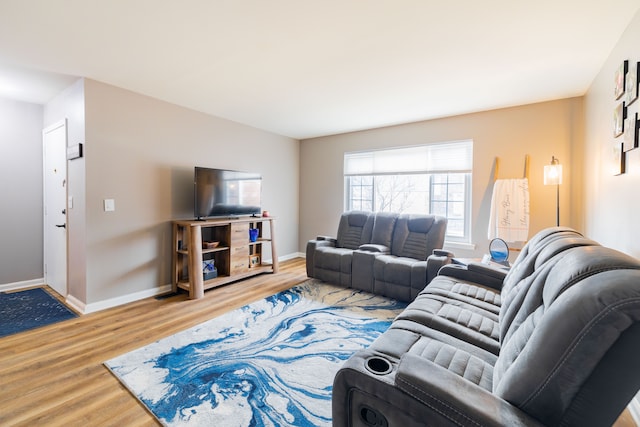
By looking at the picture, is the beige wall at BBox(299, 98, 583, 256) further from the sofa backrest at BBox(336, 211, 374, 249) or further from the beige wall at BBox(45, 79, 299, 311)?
the beige wall at BBox(45, 79, 299, 311)

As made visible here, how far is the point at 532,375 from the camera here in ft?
2.77

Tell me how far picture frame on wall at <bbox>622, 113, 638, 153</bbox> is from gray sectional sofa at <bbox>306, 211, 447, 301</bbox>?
68.0 inches

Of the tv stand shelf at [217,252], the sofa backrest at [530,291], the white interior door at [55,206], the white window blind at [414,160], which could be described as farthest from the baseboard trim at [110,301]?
the sofa backrest at [530,291]

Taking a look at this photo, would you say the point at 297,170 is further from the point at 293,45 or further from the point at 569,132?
the point at 569,132

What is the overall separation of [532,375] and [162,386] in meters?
2.07

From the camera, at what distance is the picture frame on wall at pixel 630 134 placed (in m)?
1.75

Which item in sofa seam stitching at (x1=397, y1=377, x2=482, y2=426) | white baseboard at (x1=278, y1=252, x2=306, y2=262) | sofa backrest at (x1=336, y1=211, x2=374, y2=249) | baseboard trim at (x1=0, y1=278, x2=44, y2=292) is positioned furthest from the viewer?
white baseboard at (x1=278, y1=252, x2=306, y2=262)

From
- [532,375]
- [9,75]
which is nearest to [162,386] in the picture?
[532,375]

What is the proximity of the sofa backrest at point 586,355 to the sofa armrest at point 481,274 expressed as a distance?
1.59m

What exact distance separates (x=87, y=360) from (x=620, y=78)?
446cm

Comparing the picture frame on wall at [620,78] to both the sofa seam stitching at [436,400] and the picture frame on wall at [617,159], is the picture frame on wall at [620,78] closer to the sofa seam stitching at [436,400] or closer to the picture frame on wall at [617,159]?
the picture frame on wall at [617,159]

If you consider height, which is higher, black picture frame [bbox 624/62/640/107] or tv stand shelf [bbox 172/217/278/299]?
black picture frame [bbox 624/62/640/107]

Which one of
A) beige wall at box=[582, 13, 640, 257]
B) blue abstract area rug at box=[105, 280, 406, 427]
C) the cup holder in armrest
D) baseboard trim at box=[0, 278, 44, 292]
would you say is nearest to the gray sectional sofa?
blue abstract area rug at box=[105, 280, 406, 427]

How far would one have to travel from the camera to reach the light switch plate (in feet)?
10.2
